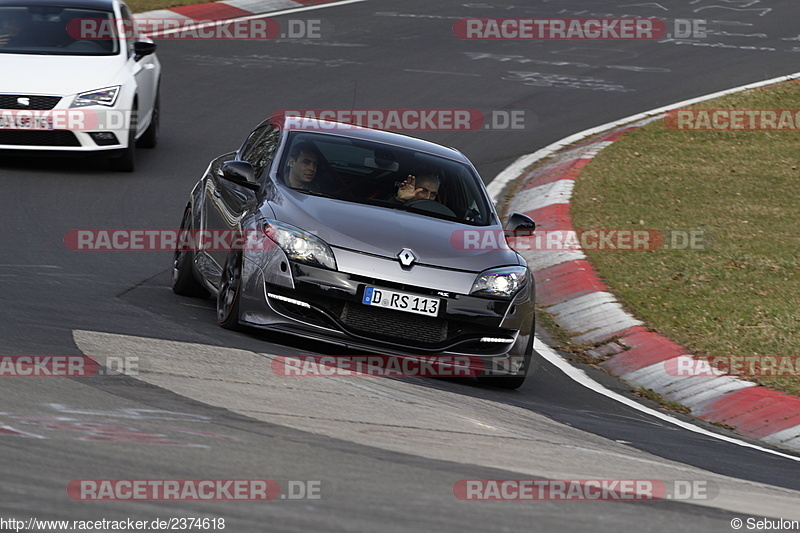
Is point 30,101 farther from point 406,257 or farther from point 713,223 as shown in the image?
point 713,223

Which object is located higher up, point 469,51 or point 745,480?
point 469,51

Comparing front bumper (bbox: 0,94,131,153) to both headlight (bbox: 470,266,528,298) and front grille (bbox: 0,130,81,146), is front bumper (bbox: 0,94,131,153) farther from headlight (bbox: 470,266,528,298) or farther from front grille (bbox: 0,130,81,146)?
headlight (bbox: 470,266,528,298)

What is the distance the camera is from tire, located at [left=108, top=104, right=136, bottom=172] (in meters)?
13.0

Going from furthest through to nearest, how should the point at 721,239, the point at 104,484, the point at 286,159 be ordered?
A: 1. the point at 721,239
2. the point at 286,159
3. the point at 104,484

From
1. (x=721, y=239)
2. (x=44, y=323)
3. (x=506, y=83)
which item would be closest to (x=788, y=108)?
(x=506, y=83)

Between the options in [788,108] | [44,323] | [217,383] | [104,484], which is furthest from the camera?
[788,108]

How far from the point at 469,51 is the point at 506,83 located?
2392mm


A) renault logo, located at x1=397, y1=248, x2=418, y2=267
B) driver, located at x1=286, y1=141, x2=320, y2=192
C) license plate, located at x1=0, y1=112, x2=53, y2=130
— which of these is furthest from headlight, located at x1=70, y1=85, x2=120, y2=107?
renault logo, located at x1=397, y1=248, x2=418, y2=267

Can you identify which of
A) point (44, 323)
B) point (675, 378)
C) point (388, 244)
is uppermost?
point (388, 244)

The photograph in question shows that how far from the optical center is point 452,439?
575cm

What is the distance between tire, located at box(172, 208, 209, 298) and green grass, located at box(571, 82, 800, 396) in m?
3.34

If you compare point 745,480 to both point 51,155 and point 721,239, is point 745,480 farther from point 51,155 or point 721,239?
point 51,155

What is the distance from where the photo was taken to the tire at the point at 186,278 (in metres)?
8.98

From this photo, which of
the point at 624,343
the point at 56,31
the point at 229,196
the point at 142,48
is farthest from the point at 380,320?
the point at 56,31
